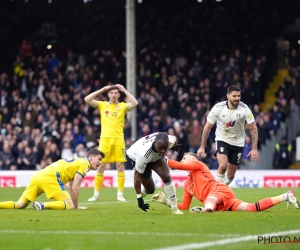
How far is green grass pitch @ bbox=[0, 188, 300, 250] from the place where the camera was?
8391 mm

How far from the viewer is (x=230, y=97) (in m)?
15.5

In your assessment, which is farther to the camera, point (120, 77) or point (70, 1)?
point (70, 1)

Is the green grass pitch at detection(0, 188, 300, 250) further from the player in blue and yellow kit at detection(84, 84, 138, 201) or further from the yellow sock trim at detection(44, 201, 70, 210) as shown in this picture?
the player in blue and yellow kit at detection(84, 84, 138, 201)

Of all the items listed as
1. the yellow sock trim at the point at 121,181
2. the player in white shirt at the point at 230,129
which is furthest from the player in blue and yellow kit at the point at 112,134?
the player in white shirt at the point at 230,129

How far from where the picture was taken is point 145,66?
105 ft

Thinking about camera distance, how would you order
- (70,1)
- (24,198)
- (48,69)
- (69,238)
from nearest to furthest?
(69,238)
(24,198)
(48,69)
(70,1)

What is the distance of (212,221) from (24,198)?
4.29m

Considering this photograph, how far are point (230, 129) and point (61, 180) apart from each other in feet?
13.3

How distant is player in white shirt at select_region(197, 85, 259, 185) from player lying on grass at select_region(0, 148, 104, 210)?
2.78 meters

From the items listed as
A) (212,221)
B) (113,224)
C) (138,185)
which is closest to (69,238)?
(113,224)

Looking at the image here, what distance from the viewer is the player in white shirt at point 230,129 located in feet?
51.2

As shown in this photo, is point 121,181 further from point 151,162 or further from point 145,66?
point 145,66

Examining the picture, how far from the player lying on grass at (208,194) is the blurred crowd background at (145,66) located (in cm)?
1353

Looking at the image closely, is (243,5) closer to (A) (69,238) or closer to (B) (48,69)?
(B) (48,69)
